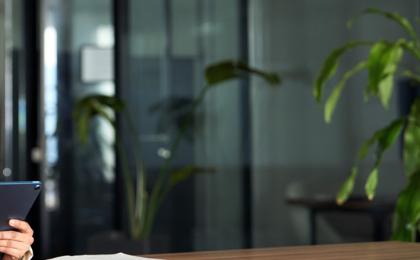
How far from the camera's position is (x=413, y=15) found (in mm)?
4973

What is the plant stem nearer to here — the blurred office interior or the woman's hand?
the blurred office interior

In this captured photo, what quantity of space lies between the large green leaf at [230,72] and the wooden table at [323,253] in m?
2.60

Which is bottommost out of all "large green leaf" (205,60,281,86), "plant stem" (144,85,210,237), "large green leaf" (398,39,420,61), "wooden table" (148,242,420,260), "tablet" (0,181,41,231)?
"plant stem" (144,85,210,237)

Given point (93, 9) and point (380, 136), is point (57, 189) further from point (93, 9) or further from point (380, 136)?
point (380, 136)

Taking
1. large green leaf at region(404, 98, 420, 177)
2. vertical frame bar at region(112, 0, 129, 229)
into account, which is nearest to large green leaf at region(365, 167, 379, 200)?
large green leaf at region(404, 98, 420, 177)

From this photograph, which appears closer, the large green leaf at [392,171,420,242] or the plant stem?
the large green leaf at [392,171,420,242]

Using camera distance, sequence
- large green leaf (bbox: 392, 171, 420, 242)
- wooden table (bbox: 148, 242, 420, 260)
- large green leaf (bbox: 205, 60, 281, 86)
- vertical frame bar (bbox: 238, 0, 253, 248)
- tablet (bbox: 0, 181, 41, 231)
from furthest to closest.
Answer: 1. vertical frame bar (bbox: 238, 0, 253, 248)
2. large green leaf (bbox: 205, 60, 281, 86)
3. large green leaf (bbox: 392, 171, 420, 242)
4. wooden table (bbox: 148, 242, 420, 260)
5. tablet (bbox: 0, 181, 41, 231)

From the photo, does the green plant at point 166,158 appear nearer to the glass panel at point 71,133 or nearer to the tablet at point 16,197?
the glass panel at point 71,133

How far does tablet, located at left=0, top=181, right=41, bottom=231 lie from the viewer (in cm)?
184

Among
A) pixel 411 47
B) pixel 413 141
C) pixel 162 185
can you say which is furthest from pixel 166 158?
pixel 411 47

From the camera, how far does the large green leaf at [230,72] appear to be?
4832 millimetres

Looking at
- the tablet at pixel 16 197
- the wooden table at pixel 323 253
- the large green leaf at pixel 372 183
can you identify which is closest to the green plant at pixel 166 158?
the large green leaf at pixel 372 183

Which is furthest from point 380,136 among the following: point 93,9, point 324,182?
point 93,9

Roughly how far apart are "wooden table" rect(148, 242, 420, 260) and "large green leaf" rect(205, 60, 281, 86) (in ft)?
8.52
